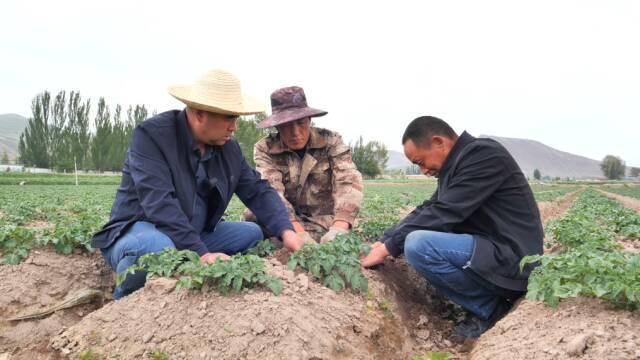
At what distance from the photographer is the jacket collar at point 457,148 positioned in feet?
12.1

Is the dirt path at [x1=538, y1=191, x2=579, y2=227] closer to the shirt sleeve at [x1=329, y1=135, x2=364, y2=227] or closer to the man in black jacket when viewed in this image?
the shirt sleeve at [x1=329, y1=135, x2=364, y2=227]

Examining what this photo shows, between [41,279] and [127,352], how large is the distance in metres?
1.71

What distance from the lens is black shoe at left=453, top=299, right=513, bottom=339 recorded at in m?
3.64

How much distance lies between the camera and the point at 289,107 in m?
4.90

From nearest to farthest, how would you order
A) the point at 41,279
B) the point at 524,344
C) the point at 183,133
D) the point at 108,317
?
1. the point at 524,344
2. the point at 108,317
3. the point at 183,133
4. the point at 41,279

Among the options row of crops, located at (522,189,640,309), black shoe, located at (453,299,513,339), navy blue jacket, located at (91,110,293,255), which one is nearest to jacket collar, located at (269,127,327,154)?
navy blue jacket, located at (91,110,293,255)

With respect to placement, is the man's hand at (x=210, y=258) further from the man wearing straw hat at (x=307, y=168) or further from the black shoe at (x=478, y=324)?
the black shoe at (x=478, y=324)

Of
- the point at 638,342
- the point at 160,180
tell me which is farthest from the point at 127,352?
the point at 638,342

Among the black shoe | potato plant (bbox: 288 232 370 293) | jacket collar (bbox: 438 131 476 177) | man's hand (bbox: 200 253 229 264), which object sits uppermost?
jacket collar (bbox: 438 131 476 177)

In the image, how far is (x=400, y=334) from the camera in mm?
3471

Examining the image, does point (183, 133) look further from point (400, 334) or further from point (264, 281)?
point (400, 334)

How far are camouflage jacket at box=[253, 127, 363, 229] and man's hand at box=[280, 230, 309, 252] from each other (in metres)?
0.95

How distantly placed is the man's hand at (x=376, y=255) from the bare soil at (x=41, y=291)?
7.08 feet

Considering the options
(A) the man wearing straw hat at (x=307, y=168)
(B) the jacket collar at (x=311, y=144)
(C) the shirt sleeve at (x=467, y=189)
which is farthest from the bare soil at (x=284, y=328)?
(B) the jacket collar at (x=311, y=144)
